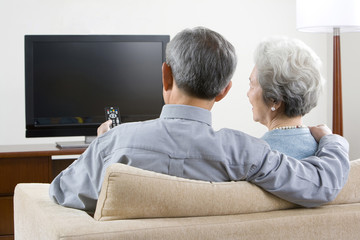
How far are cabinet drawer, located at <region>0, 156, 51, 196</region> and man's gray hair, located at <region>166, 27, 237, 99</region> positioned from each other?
1893 millimetres

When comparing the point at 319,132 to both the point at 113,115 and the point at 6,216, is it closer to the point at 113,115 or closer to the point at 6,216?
the point at 113,115

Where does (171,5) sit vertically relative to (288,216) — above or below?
above

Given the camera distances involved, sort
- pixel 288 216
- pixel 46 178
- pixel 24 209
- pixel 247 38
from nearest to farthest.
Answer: pixel 288 216 < pixel 24 209 < pixel 46 178 < pixel 247 38

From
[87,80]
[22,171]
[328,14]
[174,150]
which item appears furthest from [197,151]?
[328,14]

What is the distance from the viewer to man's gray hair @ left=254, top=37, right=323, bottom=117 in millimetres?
1740

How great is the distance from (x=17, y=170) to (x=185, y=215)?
204 cm

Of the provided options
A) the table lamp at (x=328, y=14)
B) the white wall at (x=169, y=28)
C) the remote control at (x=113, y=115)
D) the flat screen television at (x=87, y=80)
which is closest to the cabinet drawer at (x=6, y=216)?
the flat screen television at (x=87, y=80)

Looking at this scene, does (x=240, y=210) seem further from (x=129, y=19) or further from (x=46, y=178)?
(x=129, y=19)

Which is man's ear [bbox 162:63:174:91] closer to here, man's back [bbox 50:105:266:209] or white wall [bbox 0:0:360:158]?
man's back [bbox 50:105:266:209]

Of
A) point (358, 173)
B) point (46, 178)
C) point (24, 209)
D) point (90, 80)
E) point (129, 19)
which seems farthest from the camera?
point (129, 19)

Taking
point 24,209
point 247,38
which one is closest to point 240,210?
point 24,209

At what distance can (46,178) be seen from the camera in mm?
3213

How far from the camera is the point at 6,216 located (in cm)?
312

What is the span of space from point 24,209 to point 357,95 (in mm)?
3788
